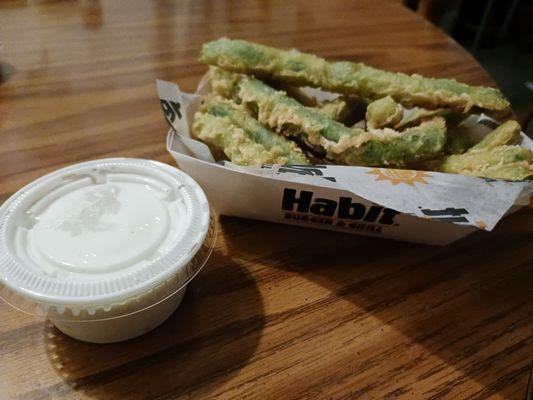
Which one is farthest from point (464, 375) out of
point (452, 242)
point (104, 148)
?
point (104, 148)

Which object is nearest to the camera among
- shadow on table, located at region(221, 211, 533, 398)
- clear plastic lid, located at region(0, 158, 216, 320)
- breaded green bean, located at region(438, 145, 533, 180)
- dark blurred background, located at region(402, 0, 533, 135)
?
clear plastic lid, located at region(0, 158, 216, 320)

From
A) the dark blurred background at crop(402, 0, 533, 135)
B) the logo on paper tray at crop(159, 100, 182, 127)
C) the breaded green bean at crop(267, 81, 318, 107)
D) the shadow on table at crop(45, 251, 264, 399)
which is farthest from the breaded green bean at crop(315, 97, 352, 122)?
the dark blurred background at crop(402, 0, 533, 135)

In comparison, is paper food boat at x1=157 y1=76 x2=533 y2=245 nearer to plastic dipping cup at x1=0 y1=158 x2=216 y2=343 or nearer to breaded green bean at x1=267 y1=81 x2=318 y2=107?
plastic dipping cup at x1=0 y1=158 x2=216 y2=343

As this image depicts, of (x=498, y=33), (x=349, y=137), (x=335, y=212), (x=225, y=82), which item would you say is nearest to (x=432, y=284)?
(x=335, y=212)

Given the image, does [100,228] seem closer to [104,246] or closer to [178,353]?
[104,246]

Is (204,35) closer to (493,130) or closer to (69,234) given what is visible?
(493,130)

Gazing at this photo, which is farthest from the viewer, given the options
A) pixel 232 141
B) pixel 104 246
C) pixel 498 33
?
pixel 498 33
